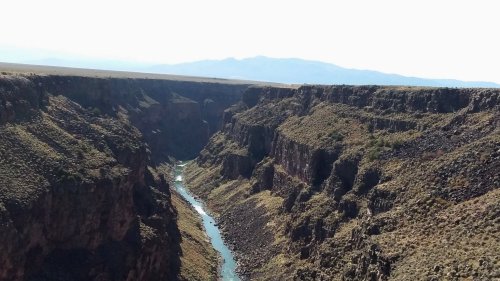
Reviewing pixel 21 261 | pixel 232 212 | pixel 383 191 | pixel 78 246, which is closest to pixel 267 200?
pixel 232 212

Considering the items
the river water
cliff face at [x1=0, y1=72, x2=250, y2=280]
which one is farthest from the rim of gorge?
the river water

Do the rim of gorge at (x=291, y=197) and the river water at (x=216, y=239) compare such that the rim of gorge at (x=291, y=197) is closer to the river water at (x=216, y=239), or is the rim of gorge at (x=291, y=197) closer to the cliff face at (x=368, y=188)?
the cliff face at (x=368, y=188)

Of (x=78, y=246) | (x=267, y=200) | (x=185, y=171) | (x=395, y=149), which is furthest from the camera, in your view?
(x=185, y=171)

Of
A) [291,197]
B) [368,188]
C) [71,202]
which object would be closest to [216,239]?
[291,197]

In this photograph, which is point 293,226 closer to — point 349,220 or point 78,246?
point 349,220

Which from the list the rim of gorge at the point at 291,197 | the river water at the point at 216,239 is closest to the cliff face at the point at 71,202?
the rim of gorge at the point at 291,197
